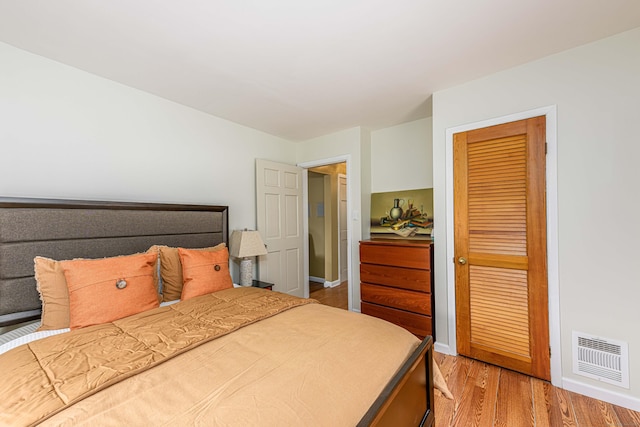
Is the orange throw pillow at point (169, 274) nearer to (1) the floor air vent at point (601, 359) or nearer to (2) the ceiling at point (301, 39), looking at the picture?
(2) the ceiling at point (301, 39)

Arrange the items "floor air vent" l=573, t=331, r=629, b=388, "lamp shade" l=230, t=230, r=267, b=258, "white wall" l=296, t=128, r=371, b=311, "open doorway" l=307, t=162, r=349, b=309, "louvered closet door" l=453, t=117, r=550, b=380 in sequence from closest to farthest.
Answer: "floor air vent" l=573, t=331, r=629, b=388 < "louvered closet door" l=453, t=117, r=550, b=380 < "lamp shade" l=230, t=230, r=267, b=258 < "white wall" l=296, t=128, r=371, b=311 < "open doorway" l=307, t=162, r=349, b=309

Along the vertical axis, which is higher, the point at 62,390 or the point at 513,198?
the point at 513,198

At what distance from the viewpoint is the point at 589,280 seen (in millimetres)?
1865

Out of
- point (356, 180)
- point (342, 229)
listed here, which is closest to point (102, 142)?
point (356, 180)

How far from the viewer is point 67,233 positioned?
1.88m

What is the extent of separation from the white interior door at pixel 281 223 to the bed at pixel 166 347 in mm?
1236

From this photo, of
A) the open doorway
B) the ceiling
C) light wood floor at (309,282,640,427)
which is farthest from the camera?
the open doorway

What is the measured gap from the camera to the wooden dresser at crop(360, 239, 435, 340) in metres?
2.55

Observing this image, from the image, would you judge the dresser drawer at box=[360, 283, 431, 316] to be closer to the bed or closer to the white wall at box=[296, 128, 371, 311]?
the white wall at box=[296, 128, 371, 311]

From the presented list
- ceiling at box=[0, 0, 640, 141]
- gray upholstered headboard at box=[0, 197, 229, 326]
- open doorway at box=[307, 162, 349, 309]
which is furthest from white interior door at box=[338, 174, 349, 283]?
gray upholstered headboard at box=[0, 197, 229, 326]

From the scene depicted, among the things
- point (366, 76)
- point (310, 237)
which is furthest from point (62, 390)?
point (310, 237)

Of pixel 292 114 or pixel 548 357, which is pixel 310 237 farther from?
pixel 548 357

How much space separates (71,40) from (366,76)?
201 centimetres

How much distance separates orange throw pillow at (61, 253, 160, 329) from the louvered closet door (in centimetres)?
244
